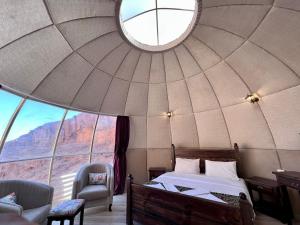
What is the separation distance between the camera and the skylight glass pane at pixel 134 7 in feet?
10.5

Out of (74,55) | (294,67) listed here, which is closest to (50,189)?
(74,55)

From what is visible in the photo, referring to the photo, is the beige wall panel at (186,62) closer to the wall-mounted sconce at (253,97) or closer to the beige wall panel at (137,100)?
the beige wall panel at (137,100)

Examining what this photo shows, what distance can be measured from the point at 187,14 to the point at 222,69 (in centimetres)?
167

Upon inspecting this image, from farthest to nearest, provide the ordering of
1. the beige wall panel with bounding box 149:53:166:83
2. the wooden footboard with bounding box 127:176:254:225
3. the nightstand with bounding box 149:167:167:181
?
1. the nightstand with bounding box 149:167:167:181
2. the beige wall panel with bounding box 149:53:166:83
3. the wooden footboard with bounding box 127:176:254:225

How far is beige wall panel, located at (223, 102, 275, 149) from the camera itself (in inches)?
150

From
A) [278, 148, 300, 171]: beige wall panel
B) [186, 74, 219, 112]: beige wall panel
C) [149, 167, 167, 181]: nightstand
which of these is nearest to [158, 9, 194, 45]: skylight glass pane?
[186, 74, 219, 112]: beige wall panel

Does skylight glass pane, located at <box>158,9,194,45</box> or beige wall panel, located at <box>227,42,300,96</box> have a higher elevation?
skylight glass pane, located at <box>158,9,194,45</box>

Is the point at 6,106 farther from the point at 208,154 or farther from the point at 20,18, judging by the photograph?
the point at 208,154

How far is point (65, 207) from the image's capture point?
8.30ft

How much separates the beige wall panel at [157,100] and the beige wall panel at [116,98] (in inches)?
35.3

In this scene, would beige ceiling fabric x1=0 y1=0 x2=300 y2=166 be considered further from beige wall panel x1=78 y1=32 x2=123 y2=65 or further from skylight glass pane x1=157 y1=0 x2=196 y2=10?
skylight glass pane x1=157 y1=0 x2=196 y2=10

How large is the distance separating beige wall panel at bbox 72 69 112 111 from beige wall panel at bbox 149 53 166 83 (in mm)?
1328

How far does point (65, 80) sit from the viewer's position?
147 inches

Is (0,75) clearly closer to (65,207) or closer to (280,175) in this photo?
(65,207)
